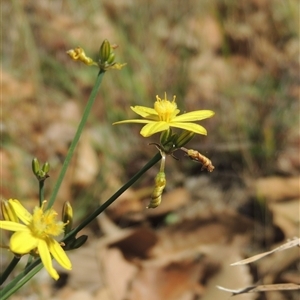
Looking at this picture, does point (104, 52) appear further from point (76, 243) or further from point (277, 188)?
point (277, 188)

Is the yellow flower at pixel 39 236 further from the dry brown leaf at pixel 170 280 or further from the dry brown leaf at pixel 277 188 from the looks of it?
the dry brown leaf at pixel 277 188

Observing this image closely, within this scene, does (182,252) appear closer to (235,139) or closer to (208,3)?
(235,139)

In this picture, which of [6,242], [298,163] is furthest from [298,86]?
[6,242]

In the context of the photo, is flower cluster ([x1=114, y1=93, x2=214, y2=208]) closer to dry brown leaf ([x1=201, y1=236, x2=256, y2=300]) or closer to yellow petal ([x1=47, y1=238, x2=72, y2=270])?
yellow petal ([x1=47, y1=238, x2=72, y2=270])

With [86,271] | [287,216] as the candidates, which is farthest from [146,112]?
[287,216]

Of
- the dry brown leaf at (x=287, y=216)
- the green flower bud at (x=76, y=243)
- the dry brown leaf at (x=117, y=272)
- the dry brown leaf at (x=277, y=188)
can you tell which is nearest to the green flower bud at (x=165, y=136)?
the green flower bud at (x=76, y=243)

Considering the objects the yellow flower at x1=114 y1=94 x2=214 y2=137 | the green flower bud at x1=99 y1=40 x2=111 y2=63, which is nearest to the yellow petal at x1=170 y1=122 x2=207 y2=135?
the yellow flower at x1=114 y1=94 x2=214 y2=137
